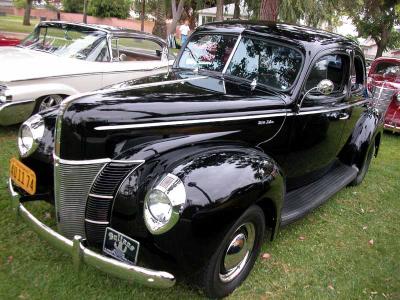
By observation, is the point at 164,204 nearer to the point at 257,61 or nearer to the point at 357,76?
the point at 257,61

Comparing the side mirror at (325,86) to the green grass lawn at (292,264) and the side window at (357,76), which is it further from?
the green grass lawn at (292,264)

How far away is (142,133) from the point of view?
2.96 m

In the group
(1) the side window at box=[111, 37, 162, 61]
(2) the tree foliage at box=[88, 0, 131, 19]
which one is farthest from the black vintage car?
(2) the tree foliage at box=[88, 0, 131, 19]

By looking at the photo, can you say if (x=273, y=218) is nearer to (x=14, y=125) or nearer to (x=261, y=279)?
(x=261, y=279)

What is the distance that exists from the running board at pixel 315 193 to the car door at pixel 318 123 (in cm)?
9

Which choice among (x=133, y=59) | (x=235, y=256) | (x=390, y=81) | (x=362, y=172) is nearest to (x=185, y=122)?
(x=235, y=256)

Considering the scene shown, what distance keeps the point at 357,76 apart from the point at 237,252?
332 cm

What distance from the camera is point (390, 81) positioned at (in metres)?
9.80

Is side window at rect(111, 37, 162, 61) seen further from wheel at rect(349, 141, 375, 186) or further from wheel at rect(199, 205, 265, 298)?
wheel at rect(199, 205, 265, 298)

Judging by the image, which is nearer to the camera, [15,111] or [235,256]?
[235,256]

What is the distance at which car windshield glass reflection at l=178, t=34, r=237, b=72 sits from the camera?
4223 mm

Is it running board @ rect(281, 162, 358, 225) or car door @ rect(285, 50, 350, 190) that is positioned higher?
car door @ rect(285, 50, 350, 190)

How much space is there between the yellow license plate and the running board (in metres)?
1.99

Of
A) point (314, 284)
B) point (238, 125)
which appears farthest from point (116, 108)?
point (314, 284)
